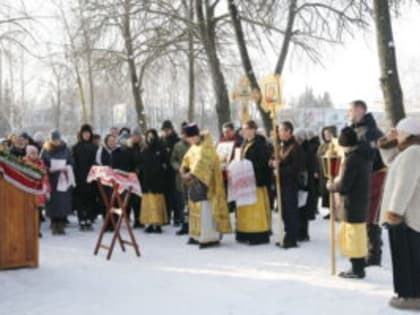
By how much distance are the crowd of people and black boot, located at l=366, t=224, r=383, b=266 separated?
0.01 metres

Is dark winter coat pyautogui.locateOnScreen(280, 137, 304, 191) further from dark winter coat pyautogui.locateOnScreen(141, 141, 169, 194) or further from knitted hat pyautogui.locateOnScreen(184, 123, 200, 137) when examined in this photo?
dark winter coat pyautogui.locateOnScreen(141, 141, 169, 194)

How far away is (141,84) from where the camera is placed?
77.8 feet

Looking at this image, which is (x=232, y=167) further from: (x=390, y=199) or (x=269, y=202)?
(x=390, y=199)

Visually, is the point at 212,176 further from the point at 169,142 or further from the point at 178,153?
the point at 169,142

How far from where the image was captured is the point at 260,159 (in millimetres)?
10031

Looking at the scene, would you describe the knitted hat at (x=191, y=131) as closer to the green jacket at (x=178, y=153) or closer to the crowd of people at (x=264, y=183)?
the crowd of people at (x=264, y=183)

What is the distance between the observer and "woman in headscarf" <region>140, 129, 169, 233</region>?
1170 cm

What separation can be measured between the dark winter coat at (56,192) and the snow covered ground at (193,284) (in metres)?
Answer: 1.80

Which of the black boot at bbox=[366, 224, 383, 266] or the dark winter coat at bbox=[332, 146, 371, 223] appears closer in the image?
the dark winter coat at bbox=[332, 146, 371, 223]

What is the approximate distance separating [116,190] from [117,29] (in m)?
12.8

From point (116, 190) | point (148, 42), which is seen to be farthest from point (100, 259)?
point (148, 42)

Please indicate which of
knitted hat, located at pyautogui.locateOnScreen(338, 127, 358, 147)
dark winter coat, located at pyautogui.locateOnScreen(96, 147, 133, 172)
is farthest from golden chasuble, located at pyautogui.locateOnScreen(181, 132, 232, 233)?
knitted hat, located at pyautogui.locateOnScreen(338, 127, 358, 147)

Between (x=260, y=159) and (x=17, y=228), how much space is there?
3841 millimetres

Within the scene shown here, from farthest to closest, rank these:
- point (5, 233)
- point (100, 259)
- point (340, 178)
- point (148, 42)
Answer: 1. point (148, 42)
2. point (100, 259)
3. point (5, 233)
4. point (340, 178)
